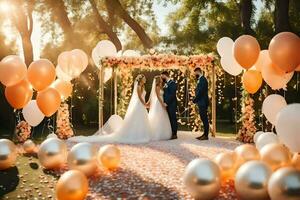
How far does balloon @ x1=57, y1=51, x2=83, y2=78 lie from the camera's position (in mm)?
13734

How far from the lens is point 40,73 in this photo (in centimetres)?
1152

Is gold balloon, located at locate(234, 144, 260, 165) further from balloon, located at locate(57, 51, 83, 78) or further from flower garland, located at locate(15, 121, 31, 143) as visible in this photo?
flower garland, located at locate(15, 121, 31, 143)

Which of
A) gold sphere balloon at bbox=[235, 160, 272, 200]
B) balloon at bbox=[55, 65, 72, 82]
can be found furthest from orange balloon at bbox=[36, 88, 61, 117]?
gold sphere balloon at bbox=[235, 160, 272, 200]

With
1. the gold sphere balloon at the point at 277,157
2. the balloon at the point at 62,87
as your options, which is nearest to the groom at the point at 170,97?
the balloon at the point at 62,87

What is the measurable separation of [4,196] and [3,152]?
1.88 metres

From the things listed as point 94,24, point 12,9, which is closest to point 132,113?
point 12,9

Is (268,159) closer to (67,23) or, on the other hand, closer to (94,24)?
(67,23)

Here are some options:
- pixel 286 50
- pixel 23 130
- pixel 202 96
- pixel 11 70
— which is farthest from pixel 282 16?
pixel 23 130

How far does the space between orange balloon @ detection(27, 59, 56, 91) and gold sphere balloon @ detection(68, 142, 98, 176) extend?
13.0 feet

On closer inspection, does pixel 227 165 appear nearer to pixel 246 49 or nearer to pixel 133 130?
pixel 246 49

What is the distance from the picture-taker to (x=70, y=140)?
13.7 m

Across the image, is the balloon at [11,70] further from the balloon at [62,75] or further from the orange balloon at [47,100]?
the balloon at [62,75]

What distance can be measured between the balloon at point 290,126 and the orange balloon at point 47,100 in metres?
7.12

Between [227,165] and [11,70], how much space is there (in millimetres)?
6102
